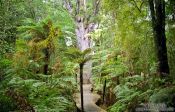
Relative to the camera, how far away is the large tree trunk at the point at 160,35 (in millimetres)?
8805

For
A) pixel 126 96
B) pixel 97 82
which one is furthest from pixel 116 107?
pixel 97 82

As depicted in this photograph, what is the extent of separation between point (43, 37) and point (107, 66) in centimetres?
255

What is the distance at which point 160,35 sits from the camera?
8.89m

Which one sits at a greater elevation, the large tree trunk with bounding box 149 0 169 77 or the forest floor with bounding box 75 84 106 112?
the large tree trunk with bounding box 149 0 169 77

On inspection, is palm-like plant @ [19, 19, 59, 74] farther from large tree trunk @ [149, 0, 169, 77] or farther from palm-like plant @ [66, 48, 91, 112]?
large tree trunk @ [149, 0, 169, 77]

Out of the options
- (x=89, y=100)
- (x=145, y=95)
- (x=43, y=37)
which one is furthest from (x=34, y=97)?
(x=89, y=100)

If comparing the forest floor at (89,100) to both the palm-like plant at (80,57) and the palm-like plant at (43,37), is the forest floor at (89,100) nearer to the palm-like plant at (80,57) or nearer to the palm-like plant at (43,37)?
the palm-like plant at (80,57)

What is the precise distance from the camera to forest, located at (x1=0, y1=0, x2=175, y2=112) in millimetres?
7316

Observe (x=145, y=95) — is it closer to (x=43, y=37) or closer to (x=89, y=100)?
(x=89, y=100)

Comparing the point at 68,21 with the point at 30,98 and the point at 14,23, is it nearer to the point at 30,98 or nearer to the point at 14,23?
the point at 14,23

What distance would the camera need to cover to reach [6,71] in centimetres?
913

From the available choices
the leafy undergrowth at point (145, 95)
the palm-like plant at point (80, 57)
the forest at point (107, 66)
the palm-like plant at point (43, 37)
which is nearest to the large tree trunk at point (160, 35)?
the forest at point (107, 66)

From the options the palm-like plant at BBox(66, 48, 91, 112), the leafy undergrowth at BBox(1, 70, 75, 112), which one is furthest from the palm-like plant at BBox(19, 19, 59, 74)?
the leafy undergrowth at BBox(1, 70, 75, 112)

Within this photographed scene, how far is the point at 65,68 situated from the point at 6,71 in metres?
2.46
